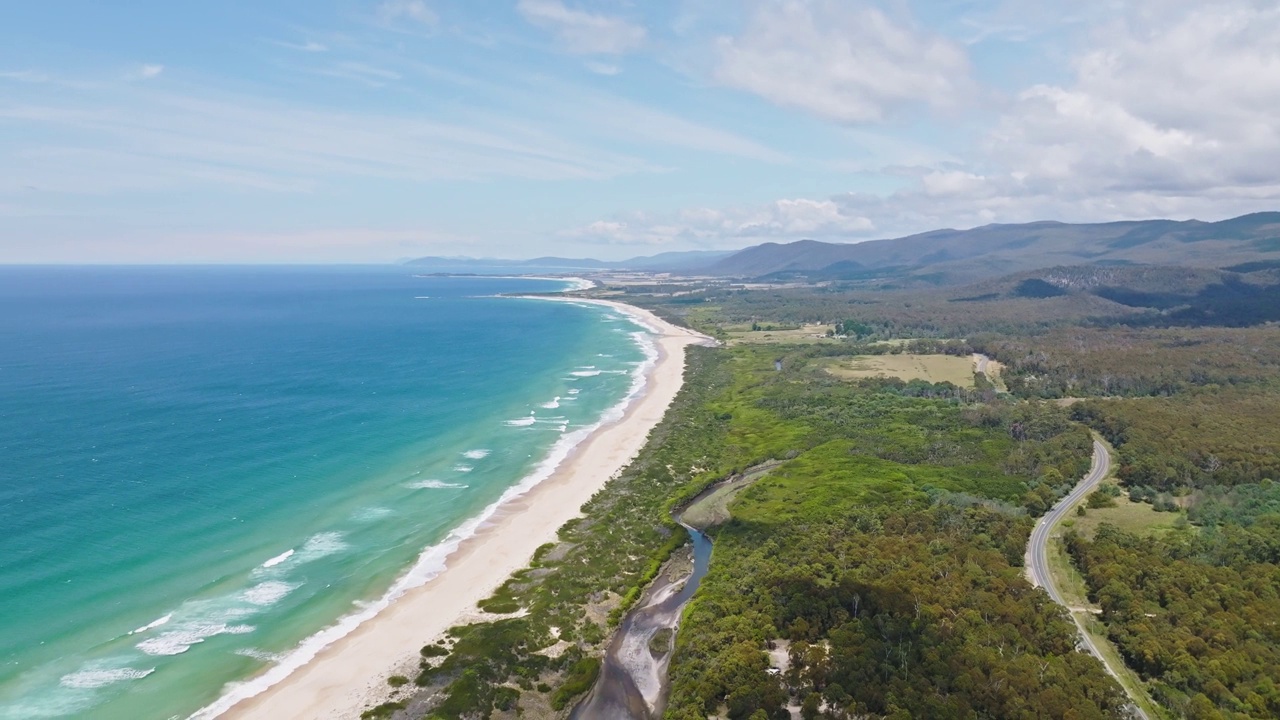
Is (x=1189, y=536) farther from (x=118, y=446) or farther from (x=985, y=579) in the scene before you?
(x=118, y=446)

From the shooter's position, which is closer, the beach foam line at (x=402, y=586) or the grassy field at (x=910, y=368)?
the beach foam line at (x=402, y=586)

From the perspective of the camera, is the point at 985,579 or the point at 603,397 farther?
the point at 603,397

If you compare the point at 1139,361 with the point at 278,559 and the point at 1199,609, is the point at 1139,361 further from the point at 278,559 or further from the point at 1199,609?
the point at 278,559

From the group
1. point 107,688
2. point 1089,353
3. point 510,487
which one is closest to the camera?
point 107,688

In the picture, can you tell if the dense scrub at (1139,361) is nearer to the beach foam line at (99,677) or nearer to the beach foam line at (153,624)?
the beach foam line at (153,624)

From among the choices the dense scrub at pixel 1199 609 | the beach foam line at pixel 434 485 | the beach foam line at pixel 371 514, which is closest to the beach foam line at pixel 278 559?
the beach foam line at pixel 371 514

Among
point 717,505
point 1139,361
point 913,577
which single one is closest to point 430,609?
point 717,505

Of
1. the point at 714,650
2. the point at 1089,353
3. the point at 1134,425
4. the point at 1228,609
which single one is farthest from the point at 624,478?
the point at 1089,353
